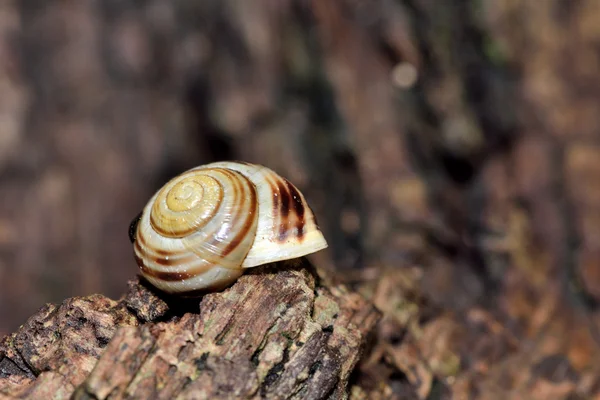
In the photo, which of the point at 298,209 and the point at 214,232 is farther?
the point at 298,209

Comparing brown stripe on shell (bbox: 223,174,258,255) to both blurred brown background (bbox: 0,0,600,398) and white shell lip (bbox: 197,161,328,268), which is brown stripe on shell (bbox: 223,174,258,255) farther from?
blurred brown background (bbox: 0,0,600,398)

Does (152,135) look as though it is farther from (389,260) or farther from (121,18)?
(389,260)

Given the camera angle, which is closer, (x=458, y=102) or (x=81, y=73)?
(x=458, y=102)

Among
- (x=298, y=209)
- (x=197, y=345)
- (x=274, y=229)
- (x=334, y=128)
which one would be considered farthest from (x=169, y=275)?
(x=334, y=128)

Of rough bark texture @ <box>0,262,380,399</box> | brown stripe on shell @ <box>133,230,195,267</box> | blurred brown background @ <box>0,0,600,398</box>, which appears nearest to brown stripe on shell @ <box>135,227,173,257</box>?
brown stripe on shell @ <box>133,230,195,267</box>

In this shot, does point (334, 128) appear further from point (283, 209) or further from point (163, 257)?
point (163, 257)

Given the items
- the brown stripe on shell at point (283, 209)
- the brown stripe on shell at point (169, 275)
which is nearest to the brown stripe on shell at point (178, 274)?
the brown stripe on shell at point (169, 275)

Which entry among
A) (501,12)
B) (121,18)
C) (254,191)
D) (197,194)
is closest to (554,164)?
(501,12)
